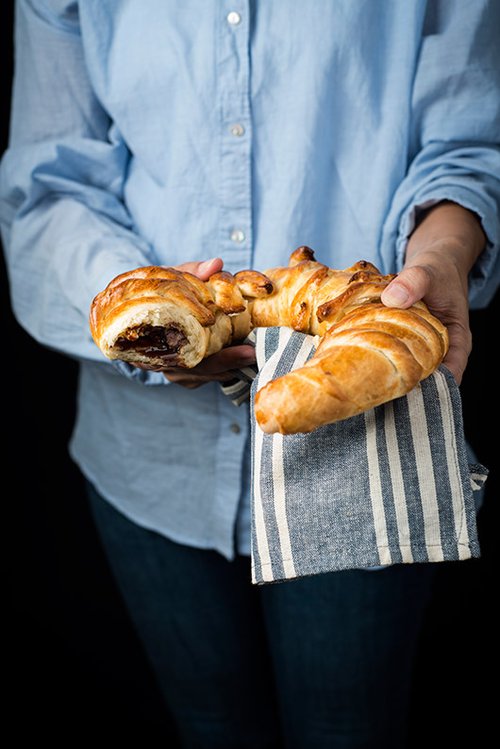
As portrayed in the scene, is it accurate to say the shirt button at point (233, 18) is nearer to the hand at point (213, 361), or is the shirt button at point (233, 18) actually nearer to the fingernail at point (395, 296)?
the hand at point (213, 361)

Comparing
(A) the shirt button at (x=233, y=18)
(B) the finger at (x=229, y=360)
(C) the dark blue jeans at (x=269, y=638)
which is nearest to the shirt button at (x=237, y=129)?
(A) the shirt button at (x=233, y=18)

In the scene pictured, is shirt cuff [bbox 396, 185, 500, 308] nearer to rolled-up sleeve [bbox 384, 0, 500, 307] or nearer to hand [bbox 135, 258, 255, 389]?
rolled-up sleeve [bbox 384, 0, 500, 307]

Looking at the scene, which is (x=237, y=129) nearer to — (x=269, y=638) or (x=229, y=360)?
(x=229, y=360)

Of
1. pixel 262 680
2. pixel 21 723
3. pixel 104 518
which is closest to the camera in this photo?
pixel 104 518

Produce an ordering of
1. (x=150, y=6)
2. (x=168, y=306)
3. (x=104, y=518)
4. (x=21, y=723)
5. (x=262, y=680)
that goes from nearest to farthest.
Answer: (x=168, y=306) → (x=150, y=6) → (x=104, y=518) → (x=262, y=680) → (x=21, y=723)

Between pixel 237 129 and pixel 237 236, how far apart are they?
126mm

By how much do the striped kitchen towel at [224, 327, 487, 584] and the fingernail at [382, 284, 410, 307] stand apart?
0.22 feet

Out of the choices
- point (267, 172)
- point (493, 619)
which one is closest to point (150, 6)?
point (267, 172)

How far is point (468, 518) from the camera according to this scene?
0.60 metres

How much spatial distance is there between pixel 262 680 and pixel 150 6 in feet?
3.63

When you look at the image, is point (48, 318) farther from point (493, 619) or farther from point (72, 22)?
point (493, 619)

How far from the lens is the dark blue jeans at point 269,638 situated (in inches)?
43.1

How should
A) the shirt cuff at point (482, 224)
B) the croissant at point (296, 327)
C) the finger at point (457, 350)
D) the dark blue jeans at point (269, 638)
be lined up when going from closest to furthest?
the croissant at point (296, 327) → the finger at point (457, 350) → the shirt cuff at point (482, 224) → the dark blue jeans at point (269, 638)

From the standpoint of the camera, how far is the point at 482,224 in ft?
2.81
